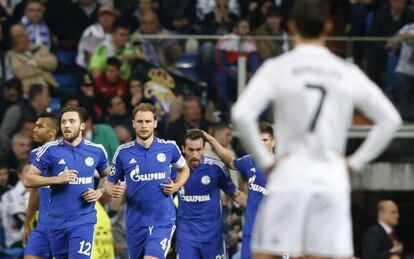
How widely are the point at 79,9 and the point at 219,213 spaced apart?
6147 mm

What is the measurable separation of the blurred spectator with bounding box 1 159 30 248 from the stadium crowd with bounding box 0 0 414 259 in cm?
14

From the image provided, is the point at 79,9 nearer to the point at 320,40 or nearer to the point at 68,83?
the point at 68,83

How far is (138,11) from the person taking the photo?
19.7 m

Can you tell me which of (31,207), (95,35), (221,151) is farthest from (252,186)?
(95,35)

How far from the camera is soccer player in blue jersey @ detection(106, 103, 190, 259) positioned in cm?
1320

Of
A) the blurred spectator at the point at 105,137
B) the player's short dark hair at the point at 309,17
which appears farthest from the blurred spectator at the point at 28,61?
the player's short dark hair at the point at 309,17

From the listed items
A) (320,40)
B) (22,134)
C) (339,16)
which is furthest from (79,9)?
(320,40)

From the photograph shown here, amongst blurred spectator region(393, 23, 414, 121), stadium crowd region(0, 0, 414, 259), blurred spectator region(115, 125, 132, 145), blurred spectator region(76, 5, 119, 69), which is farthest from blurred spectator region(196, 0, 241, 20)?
blurred spectator region(393, 23, 414, 121)

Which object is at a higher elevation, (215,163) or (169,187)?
(215,163)

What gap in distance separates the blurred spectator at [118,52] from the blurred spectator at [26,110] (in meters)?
0.91

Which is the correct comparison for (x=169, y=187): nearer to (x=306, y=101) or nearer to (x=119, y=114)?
(x=119, y=114)

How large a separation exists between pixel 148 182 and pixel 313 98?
567cm

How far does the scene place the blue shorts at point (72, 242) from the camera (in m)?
12.8

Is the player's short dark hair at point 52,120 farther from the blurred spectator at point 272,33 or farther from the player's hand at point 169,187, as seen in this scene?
the blurred spectator at point 272,33
